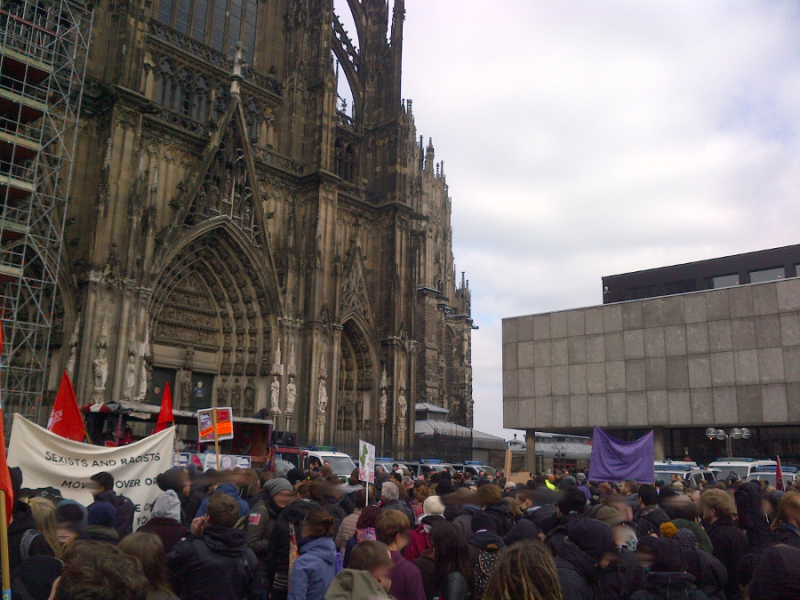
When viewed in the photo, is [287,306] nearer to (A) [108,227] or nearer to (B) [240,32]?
(A) [108,227]

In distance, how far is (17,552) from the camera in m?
4.83

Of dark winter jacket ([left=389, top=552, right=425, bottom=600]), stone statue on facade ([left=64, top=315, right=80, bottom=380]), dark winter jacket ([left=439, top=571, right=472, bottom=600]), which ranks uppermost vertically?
stone statue on facade ([left=64, top=315, right=80, bottom=380])

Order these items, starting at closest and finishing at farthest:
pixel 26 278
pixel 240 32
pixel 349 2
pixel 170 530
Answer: pixel 170 530
pixel 26 278
pixel 240 32
pixel 349 2

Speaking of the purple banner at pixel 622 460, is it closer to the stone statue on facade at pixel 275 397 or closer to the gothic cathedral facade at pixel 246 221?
the gothic cathedral facade at pixel 246 221

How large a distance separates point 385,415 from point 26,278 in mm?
16828

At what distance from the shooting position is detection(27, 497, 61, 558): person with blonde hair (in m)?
4.95

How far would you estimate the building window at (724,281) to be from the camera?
146ft

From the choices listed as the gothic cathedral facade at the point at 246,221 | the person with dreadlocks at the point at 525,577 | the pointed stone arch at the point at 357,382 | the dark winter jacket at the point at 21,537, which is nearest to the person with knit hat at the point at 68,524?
the dark winter jacket at the point at 21,537

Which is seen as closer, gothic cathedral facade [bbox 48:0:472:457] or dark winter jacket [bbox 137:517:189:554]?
dark winter jacket [bbox 137:517:189:554]

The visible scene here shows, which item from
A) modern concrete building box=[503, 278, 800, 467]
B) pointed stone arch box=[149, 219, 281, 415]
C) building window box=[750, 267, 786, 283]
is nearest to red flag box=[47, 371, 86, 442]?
pointed stone arch box=[149, 219, 281, 415]

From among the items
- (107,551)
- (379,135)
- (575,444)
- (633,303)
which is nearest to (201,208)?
(379,135)

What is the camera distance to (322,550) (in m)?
4.96

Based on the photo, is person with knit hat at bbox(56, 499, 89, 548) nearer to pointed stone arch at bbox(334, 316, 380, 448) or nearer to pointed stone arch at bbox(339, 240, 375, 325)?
pointed stone arch at bbox(339, 240, 375, 325)

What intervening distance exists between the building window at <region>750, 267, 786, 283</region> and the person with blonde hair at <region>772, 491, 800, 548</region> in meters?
42.4
